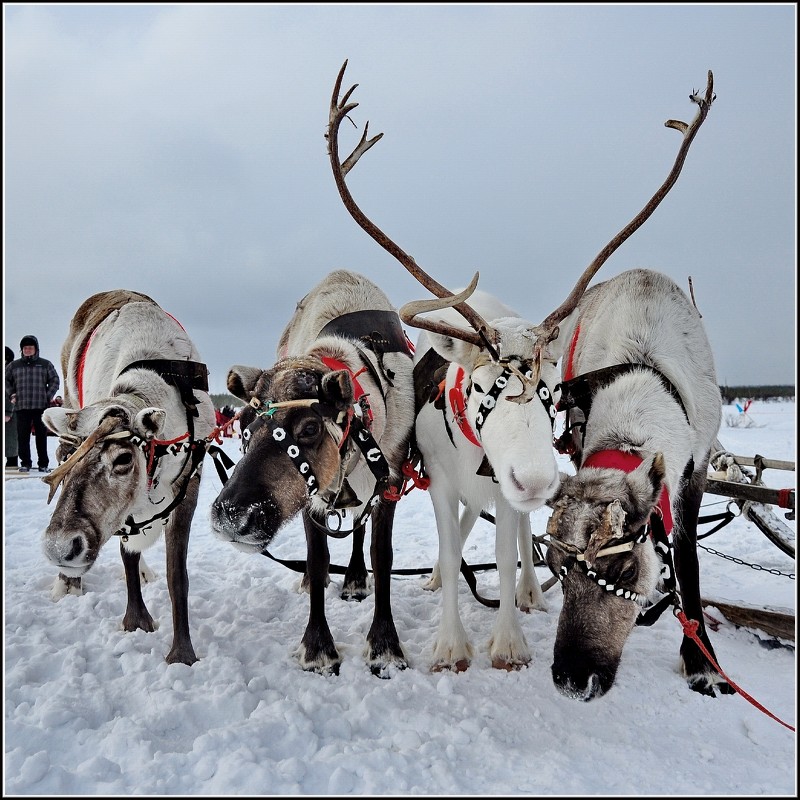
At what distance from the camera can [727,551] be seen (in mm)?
6117

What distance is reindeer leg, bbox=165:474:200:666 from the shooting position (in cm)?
341

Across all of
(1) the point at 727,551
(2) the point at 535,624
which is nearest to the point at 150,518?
(2) the point at 535,624

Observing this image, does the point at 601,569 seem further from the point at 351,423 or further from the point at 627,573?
the point at 351,423

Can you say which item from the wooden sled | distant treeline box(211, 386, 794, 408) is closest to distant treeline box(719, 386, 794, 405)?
distant treeline box(211, 386, 794, 408)

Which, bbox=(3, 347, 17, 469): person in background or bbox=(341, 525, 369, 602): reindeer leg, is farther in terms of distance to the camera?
bbox=(3, 347, 17, 469): person in background

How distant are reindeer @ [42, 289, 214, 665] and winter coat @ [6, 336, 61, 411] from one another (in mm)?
6703

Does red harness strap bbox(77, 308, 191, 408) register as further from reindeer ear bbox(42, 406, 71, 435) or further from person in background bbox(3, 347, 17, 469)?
person in background bbox(3, 347, 17, 469)

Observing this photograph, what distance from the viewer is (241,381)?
3.20 metres

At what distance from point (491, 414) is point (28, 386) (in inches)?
409

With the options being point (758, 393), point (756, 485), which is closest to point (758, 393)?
point (758, 393)

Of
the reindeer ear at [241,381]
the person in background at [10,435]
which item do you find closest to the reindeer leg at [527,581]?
the reindeer ear at [241,381]

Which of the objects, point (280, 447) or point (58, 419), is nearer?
point (280, 447)

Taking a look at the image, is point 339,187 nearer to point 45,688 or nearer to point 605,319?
point 605,319

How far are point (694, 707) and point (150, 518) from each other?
11.0 feet
